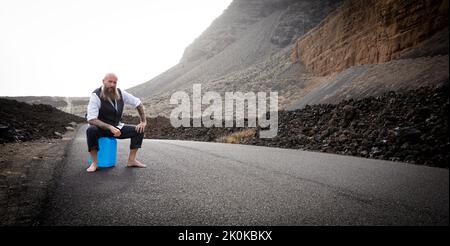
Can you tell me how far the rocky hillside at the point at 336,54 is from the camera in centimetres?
967

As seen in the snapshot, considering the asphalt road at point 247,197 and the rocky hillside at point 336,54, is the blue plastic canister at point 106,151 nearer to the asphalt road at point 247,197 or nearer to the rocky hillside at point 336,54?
the asphalt road at point 247,197

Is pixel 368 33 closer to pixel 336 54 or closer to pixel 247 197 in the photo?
pixel 336 54

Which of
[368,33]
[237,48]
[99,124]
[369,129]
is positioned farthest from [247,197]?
[237,48]

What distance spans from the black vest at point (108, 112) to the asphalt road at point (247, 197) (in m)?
0.69

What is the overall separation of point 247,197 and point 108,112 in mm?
2356

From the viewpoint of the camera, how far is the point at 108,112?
3.95m

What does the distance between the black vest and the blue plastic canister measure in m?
0.26

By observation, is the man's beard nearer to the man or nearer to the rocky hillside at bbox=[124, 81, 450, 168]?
the man

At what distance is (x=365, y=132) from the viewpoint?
730 cm

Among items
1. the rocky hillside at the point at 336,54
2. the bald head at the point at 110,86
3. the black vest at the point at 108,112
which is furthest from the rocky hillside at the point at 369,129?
the black vest at the point at 108,112

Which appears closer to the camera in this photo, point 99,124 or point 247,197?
point 247,197
